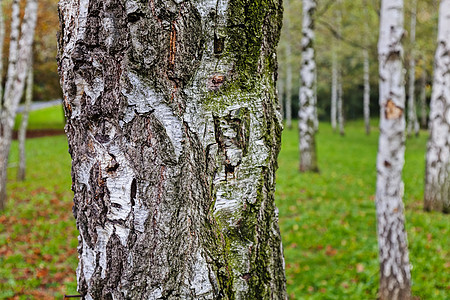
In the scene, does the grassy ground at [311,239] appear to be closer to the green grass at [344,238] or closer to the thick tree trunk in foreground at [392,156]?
the green grass at [344,238]

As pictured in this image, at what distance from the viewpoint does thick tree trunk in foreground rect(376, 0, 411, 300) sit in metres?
4.00

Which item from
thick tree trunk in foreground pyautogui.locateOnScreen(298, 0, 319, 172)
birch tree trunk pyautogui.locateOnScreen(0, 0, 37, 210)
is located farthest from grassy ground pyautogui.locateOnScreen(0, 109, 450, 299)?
birch tree trunk pyautogui.locateOnScreen(0, 0, 37, 210)

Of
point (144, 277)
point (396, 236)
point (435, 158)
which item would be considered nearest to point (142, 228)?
point (144, 277)

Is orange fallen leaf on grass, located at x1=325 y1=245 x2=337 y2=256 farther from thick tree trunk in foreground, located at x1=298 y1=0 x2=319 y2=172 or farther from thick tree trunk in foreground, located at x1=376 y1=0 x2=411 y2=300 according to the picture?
thick tree trunk in foreground, located at x1=298 y1=0 x2=319 y2=172

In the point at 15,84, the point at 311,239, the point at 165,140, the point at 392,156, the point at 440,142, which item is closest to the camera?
the point at 165,140

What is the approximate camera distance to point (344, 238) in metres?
6.41

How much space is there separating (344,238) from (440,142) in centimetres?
308

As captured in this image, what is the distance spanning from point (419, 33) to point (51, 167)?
2310cm

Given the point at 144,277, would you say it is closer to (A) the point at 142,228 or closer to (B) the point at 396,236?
(A) the point at 142,228

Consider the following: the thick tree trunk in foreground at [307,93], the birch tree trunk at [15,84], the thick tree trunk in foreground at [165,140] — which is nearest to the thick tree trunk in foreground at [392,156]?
the thick tree trunk in foreground at [165,140]

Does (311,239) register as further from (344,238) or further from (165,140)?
(165,140)

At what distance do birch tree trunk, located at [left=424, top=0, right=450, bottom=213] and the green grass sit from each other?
1.32 feet

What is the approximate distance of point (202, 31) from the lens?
3.80ft

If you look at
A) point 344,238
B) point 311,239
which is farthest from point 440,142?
point 311,239
